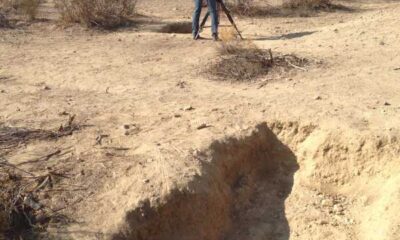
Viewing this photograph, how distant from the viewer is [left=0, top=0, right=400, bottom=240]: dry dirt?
311 cm

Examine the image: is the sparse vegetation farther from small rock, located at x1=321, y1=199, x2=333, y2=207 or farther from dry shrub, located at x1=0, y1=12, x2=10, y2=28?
small rock, located at x1=321, y1=199, x2=333, y2=207

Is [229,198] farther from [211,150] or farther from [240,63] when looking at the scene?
[240,63]

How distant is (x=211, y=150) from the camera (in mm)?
3576

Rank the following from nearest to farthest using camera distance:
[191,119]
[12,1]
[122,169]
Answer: [122,169]
[191,119]
[12,1]

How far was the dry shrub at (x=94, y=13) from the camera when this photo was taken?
7.93m

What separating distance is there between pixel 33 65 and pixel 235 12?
4.49m

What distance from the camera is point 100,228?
9.16 ft

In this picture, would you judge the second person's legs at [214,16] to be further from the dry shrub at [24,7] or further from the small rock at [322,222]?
Result: the small rock at [322,222]

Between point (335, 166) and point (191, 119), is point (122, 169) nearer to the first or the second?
point (191, 119)

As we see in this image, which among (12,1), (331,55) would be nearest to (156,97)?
(331,55)

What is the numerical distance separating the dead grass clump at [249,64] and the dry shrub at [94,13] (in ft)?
9.74

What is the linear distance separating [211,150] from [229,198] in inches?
15.1

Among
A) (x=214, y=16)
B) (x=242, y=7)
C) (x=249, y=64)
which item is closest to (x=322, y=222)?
(x=249, y=64)

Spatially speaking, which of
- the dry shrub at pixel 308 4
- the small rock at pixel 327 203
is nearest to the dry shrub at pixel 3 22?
the dry shrub at pixel 308 4
